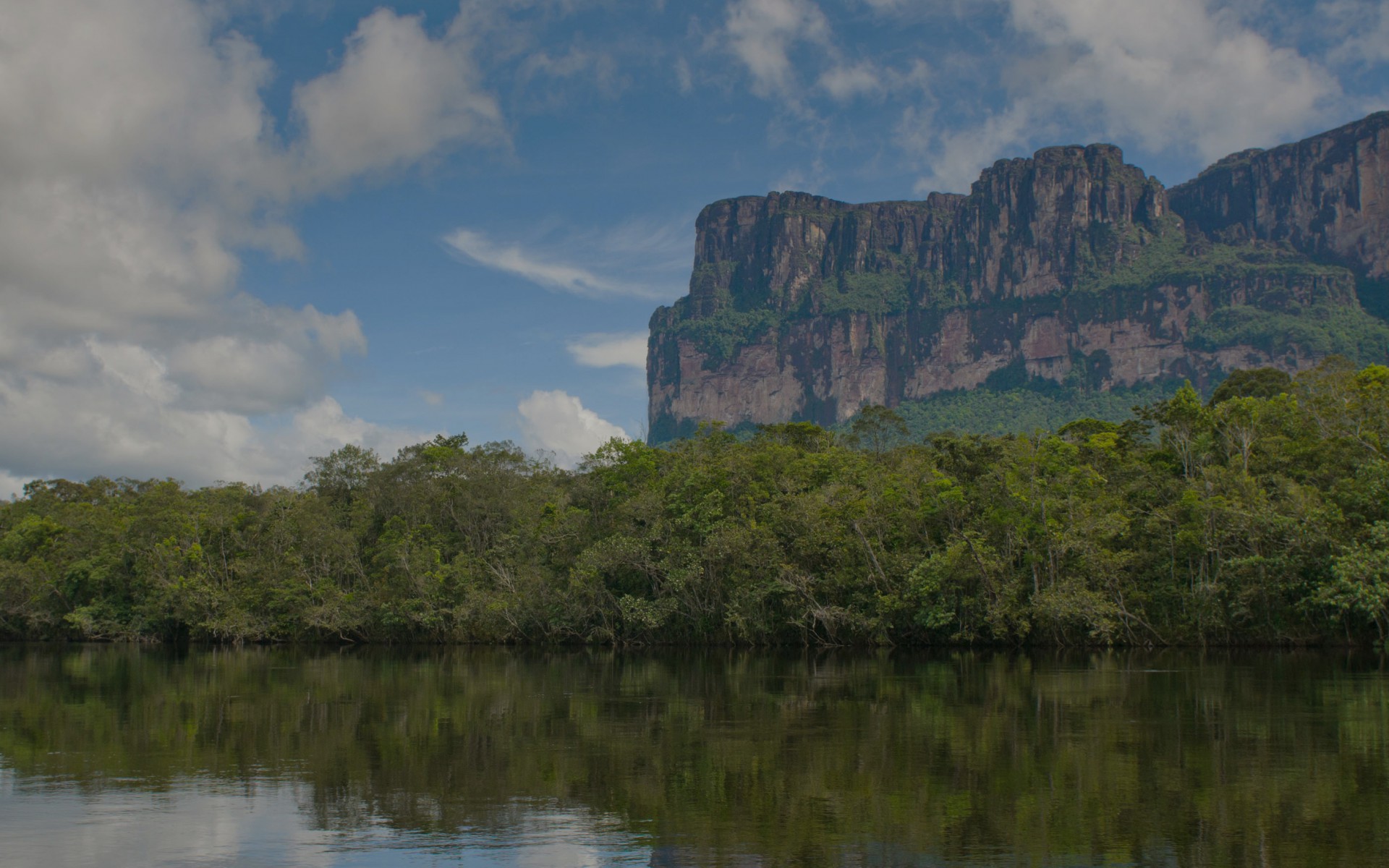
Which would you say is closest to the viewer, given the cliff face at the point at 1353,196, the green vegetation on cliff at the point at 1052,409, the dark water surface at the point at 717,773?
the dark water surface at the point at 717,773

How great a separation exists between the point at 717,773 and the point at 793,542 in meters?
35.3

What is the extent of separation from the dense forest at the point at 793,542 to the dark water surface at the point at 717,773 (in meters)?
11.1

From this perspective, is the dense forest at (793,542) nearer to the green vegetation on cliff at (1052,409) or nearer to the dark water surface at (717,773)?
the dark water surface at (717,773)

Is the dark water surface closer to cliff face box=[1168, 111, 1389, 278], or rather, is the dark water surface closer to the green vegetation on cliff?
the green vegetation on cliff

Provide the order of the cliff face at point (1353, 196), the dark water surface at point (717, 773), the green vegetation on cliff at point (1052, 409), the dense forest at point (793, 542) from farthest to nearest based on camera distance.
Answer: the cliff face at point (1353, 196), the green vegetation on cliff at point (1052, 409), the dense forest at point (793, 542), the dark water surface at point (717, 773)

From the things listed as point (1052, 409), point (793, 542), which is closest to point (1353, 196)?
point (1052, 409)

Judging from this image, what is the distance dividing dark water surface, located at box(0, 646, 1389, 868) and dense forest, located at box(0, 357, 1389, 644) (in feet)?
36.4

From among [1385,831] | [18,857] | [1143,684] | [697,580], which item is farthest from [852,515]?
[18,857]

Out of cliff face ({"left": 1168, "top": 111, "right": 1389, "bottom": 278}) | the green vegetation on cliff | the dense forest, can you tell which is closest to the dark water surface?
the dense forest

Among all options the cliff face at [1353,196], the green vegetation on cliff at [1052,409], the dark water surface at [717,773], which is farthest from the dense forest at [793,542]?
the cliff face at [1353,196]

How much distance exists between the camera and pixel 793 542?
50.8 m

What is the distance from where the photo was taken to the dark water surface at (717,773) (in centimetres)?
1138

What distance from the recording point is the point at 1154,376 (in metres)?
188

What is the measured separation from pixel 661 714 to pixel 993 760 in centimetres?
908
